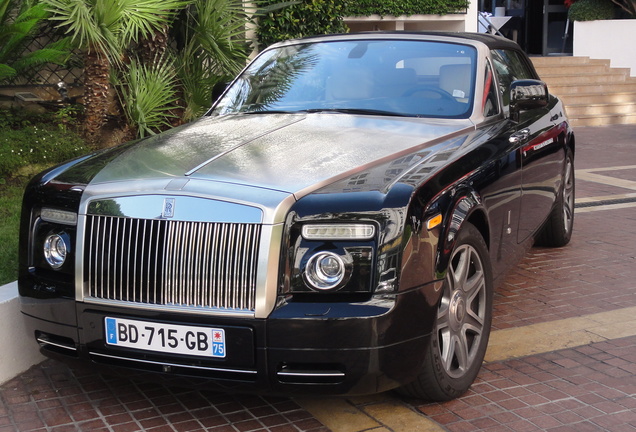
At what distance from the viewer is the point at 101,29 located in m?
8.44

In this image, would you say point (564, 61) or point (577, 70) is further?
point (564, 61)

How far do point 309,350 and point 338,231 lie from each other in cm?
48

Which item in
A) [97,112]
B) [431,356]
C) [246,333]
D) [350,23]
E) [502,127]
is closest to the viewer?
[246,333]

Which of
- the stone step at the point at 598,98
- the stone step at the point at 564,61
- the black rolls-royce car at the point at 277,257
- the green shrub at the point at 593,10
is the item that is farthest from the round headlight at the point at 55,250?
the green shrub at the point at 593,10

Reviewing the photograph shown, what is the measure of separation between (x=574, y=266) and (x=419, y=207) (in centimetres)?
326

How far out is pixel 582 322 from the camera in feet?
16.9

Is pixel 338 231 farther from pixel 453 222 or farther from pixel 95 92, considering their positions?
pixel 95 92

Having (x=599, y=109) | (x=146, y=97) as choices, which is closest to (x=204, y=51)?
(x=146, y=97)

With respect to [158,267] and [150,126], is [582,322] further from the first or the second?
[150,126]

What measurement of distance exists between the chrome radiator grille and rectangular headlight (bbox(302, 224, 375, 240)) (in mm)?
211

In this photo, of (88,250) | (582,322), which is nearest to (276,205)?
(88,250)

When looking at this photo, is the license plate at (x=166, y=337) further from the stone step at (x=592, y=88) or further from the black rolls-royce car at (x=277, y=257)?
the stone step at (x=592, y=88)

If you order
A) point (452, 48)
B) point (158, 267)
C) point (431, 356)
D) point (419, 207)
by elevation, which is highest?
point (452, 48)

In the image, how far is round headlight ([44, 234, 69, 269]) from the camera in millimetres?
3838
